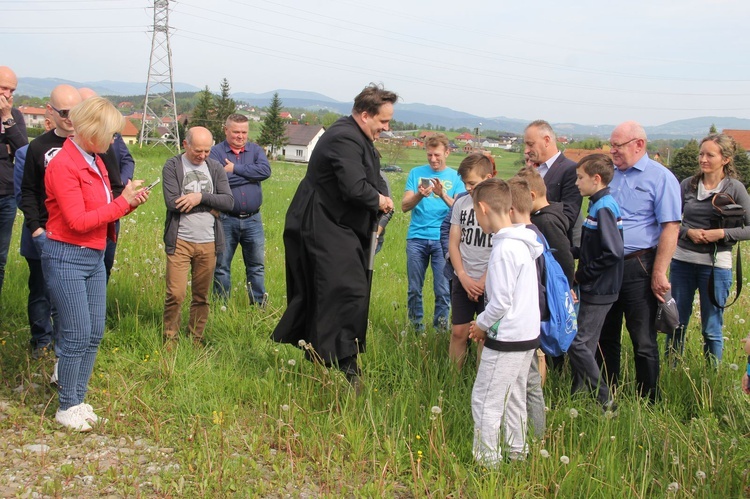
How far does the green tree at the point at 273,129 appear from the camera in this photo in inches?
3410

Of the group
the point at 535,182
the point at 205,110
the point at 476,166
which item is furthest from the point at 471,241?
the point at 205,110

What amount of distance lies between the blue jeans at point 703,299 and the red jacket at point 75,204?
4754mm

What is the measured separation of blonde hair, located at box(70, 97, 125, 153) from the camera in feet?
14.1

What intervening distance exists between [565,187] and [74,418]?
162 inches

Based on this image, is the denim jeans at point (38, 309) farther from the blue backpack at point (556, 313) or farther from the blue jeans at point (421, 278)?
the blue backpack at point (556, 313)

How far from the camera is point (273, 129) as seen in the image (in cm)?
8894

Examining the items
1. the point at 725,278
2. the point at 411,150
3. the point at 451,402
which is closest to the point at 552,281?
the point at 451,402

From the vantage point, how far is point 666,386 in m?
5.17

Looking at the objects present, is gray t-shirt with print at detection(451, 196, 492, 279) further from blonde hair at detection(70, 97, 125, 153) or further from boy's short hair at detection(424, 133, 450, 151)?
blonde hair at detection(70, 97, 125, 153)

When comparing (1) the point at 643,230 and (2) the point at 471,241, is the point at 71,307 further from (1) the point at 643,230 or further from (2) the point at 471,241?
(1) the point at 643,230

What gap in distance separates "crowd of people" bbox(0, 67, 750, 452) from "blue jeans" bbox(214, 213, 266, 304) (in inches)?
40.4

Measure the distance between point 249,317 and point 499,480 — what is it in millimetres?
3597

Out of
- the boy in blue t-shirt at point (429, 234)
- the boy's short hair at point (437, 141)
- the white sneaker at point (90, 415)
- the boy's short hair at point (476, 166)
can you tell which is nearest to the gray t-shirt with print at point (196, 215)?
the white sneaker at point (90, 415)

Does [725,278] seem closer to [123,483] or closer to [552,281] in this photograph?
[552,281]
